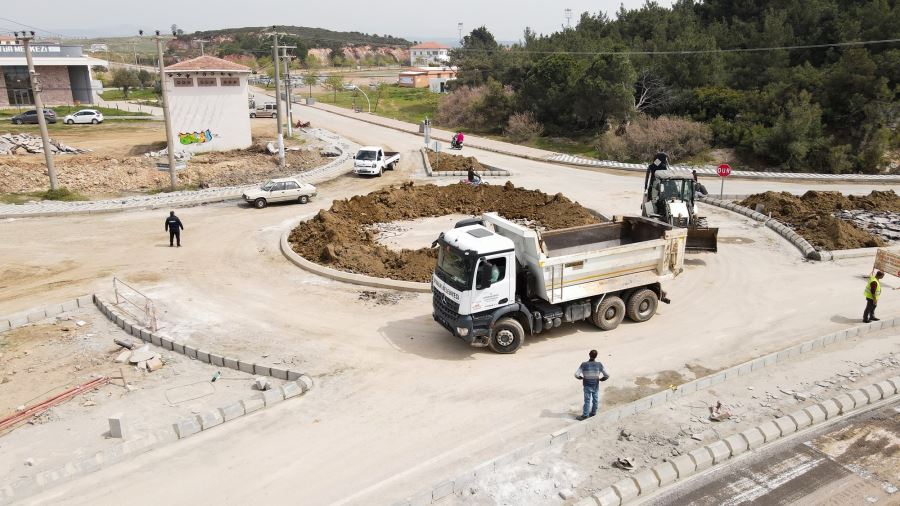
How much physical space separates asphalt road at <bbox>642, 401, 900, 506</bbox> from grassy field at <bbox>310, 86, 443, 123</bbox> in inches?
2170

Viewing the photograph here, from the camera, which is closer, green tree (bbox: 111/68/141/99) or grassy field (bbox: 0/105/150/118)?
grassy field (bbox: 0/105/150/118)

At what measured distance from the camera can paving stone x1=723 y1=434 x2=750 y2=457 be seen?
10.7m

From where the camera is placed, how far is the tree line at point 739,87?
39.9 m

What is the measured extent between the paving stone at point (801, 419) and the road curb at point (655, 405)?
51 cm

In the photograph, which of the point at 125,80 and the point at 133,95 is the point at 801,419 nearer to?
the point at 133,95

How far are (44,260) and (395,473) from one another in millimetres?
17489

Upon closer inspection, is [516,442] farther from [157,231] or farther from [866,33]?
[866,33]

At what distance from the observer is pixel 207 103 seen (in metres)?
40.0

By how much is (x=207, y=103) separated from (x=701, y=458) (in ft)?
124

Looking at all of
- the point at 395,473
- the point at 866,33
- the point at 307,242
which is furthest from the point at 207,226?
the point at 866,33

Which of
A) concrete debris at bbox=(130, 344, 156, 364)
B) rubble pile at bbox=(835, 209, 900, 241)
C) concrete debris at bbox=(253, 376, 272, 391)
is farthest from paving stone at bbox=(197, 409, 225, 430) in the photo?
rubble pile at bbox=(835, 209, 900, 241)

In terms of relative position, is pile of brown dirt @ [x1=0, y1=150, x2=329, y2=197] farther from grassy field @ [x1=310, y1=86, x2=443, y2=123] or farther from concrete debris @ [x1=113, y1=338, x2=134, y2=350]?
grassy field @ [x1=310, y1=86, x2=443, y2=123]

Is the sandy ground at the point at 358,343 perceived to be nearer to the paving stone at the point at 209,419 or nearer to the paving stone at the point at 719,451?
the paving stone at the point at 209,419

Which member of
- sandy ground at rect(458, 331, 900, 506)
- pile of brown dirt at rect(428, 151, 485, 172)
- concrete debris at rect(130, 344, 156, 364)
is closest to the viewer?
sandy ground at rect(458, 331, 900, 506)
